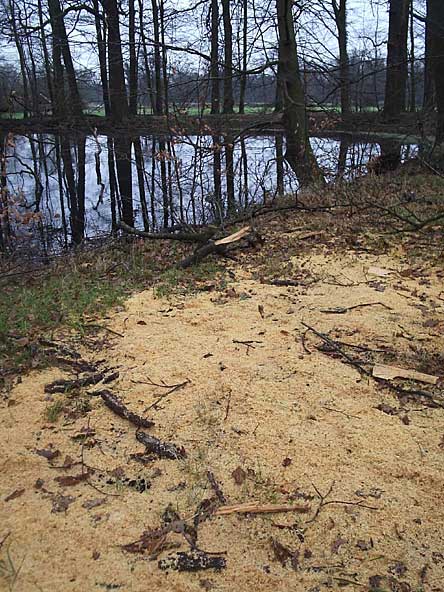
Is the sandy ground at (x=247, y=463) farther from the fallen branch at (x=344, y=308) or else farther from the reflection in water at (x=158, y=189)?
the reflection in water at (x=158, y=189)

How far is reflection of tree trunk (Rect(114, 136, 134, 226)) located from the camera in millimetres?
9707

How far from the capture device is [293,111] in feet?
32.4

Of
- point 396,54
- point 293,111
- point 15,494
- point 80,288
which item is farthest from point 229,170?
point 15,494

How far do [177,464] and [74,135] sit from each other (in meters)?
18.6

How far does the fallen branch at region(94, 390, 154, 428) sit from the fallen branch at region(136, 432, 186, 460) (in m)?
0.10

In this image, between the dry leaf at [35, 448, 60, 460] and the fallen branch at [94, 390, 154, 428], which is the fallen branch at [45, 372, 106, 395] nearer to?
the fallen branch at [94, 390, 154, 428]

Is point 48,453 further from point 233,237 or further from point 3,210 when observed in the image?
point 3,210

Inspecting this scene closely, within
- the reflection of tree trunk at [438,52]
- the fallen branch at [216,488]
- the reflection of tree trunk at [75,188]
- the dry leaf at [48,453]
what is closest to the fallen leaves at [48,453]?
the dry leaf at [48,453]

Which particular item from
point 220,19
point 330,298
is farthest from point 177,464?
point 220,19

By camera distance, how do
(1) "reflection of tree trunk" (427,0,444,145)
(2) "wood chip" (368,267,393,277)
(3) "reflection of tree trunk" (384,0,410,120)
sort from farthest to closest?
(3) "reflection of tree trunk" (384,0,410,120) < (1) "reflection of tree trunk" (427,0,444,145) < (2) "wood chip" (368,267,393,277)

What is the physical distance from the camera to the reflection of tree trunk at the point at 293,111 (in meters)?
9.55

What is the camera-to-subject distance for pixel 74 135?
19156 millimetres

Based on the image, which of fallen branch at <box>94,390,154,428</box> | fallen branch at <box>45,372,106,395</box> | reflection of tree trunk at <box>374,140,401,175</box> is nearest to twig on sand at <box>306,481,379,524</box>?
fallen branch at <box>94,390,154,428</box>

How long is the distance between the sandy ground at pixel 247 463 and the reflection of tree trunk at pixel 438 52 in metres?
6.80
